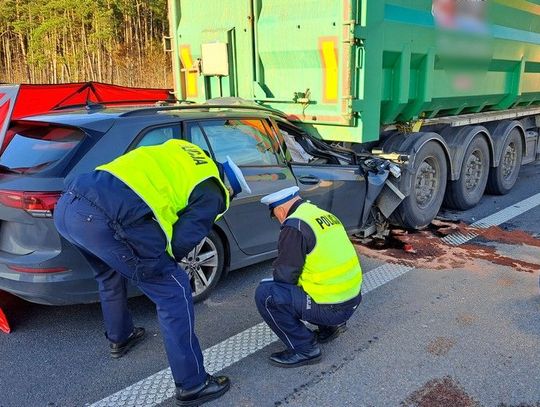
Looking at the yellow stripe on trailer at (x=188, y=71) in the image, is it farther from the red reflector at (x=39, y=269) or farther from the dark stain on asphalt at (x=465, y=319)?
the dark stain on asphalt at (x=465, y=319)

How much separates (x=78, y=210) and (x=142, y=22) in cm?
3581

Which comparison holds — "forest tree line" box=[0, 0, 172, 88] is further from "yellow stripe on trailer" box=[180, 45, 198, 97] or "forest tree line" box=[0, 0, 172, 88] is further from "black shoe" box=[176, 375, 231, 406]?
"black shoe" box=[176, 375, 231, 406]

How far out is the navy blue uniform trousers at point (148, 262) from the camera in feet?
7.84

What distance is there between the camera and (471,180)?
266 inches

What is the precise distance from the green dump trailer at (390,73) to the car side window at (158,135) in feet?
6.66

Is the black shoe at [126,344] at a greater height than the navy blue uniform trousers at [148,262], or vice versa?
the navy blue uniform trousers at [148,262]

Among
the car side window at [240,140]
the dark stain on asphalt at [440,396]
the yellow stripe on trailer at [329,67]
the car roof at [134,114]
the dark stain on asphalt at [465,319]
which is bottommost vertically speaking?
the dark stain on asphalt at [465,319]

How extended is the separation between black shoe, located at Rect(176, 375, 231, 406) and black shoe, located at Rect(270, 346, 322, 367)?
363 millimetres

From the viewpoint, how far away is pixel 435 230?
575cm

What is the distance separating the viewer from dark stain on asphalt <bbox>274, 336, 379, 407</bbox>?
271 cm

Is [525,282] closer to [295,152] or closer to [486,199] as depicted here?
[295,152]

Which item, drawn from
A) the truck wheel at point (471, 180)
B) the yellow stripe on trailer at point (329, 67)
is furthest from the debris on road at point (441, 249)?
the yellow stripe on trailer at point (329, 67)

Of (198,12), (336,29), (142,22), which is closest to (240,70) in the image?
A: (198,12)

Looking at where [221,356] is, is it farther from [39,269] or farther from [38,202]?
[38,202]
